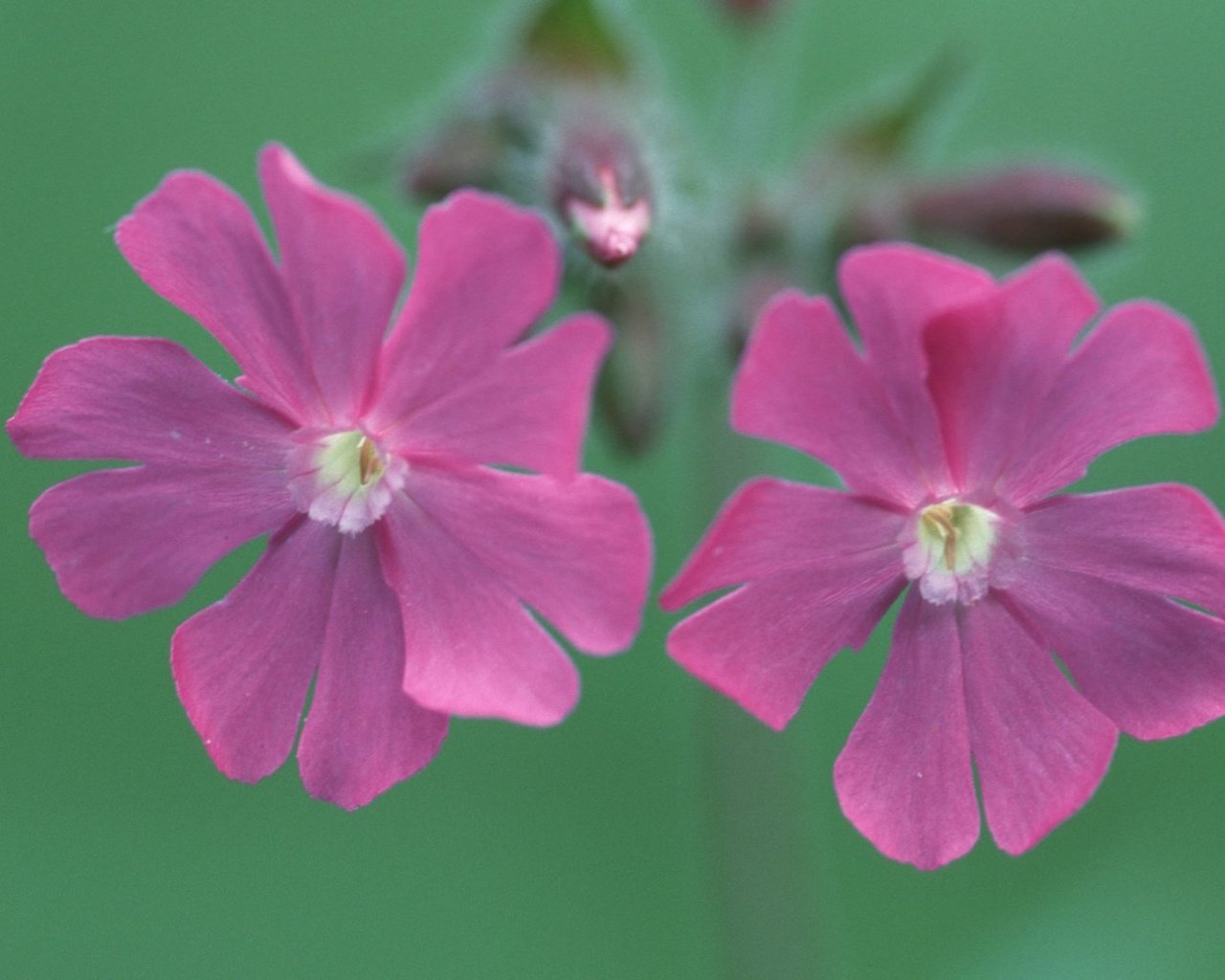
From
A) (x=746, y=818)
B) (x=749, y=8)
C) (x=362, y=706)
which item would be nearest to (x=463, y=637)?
(x=362, y=706)

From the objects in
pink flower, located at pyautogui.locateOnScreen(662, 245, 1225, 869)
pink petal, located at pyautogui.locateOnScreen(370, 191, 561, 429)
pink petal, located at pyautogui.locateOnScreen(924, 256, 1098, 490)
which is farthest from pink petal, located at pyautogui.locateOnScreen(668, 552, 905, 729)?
pink petal, located at pyautogui.locateOnScreen(370, 191, 561, 429)

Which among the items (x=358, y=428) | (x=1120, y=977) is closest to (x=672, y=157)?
(x=358, y=428)

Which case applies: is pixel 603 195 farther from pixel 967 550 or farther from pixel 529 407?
pixel 967 550

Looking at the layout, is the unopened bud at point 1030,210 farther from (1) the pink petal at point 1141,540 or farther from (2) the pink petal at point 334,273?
(2) the pink petal at point 334,273

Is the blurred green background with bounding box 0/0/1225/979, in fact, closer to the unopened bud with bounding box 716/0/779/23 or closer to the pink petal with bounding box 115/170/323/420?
the unopened bud with bounding box 716/0/779/23

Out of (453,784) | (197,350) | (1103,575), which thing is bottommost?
(1103,575)

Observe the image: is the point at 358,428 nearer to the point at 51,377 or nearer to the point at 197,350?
the point at 51,377
